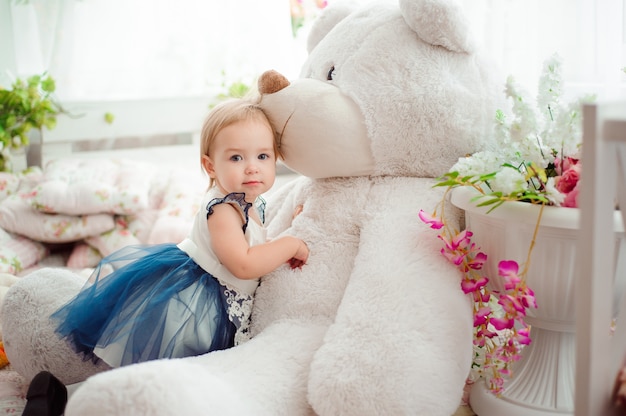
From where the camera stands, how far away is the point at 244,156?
1.26m

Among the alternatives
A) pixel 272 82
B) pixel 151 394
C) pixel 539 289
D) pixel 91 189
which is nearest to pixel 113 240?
pixel 91 189

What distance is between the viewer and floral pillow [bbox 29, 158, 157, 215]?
2.16 m

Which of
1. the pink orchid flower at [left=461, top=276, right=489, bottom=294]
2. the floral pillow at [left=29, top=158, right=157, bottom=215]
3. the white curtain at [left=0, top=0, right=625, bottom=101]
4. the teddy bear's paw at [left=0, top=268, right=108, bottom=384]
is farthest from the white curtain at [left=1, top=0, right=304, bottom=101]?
the pink orchid flower at [left=461, top=276, right=489, bottom=294]

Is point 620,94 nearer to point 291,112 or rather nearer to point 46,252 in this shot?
point 291,112

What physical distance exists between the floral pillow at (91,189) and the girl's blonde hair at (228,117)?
3.20 feet

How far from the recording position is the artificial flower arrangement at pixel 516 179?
3.42 ft

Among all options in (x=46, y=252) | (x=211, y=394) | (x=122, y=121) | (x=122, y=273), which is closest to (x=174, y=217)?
(x=46, y=252)

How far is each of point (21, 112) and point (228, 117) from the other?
5.00 ft

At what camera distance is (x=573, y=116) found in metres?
1.07

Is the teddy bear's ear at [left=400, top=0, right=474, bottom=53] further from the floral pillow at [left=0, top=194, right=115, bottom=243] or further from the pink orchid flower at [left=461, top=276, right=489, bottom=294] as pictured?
the floral pillow at [left=0, top=194, right=115, bottom=243]

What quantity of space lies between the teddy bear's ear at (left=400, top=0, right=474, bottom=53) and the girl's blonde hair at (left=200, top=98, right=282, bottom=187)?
333 millimetres

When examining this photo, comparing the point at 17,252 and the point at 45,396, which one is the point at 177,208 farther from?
the point at 45,396

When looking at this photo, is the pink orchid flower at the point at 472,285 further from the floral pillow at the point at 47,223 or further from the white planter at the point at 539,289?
the floral pillow at the point at 47,223

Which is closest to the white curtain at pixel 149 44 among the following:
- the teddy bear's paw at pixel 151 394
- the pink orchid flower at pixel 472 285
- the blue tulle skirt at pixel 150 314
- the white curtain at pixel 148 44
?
the white curtain at pixel 148 44
